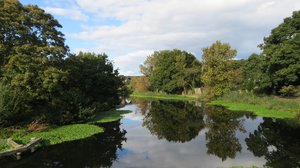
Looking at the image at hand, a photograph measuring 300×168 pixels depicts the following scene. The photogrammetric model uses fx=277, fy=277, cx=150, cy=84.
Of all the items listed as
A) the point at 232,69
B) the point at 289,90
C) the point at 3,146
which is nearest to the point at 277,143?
the point at 3,146

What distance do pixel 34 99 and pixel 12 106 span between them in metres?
3.37

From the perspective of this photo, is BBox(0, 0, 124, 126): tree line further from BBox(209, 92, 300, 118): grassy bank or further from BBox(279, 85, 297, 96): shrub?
BBox(279, 85, 297, 96): shrub

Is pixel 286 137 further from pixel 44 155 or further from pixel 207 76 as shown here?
pixel 207 76

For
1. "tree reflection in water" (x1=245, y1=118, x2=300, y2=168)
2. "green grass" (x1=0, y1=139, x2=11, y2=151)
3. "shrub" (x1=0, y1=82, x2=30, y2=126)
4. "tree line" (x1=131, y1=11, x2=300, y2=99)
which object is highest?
"tree line" (x1=131, y1=11, x2=300, y2=99)

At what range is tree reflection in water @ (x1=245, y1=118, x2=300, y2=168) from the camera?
61.1 feet

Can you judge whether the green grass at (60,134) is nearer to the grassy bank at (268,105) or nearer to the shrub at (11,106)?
the shrub at (11,106)

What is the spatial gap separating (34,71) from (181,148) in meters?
15.0

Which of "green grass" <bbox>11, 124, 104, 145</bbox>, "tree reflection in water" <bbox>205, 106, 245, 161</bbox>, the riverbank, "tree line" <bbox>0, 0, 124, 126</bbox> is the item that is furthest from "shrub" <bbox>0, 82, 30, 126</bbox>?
"tree reflection in water" <bbox>205, 106, 245, 161</bbox>

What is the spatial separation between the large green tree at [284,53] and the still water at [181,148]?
16545 mm

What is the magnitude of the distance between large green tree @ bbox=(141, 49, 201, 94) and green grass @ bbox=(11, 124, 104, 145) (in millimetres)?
59946

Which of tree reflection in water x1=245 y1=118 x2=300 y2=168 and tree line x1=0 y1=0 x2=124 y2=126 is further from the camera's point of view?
tree line x1=0 y1=0 x2=124 y2=126

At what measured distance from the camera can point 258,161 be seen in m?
18.5

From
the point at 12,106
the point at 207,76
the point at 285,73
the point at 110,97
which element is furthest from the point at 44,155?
the point at 207,76

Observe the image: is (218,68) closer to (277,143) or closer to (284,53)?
(284,53)
